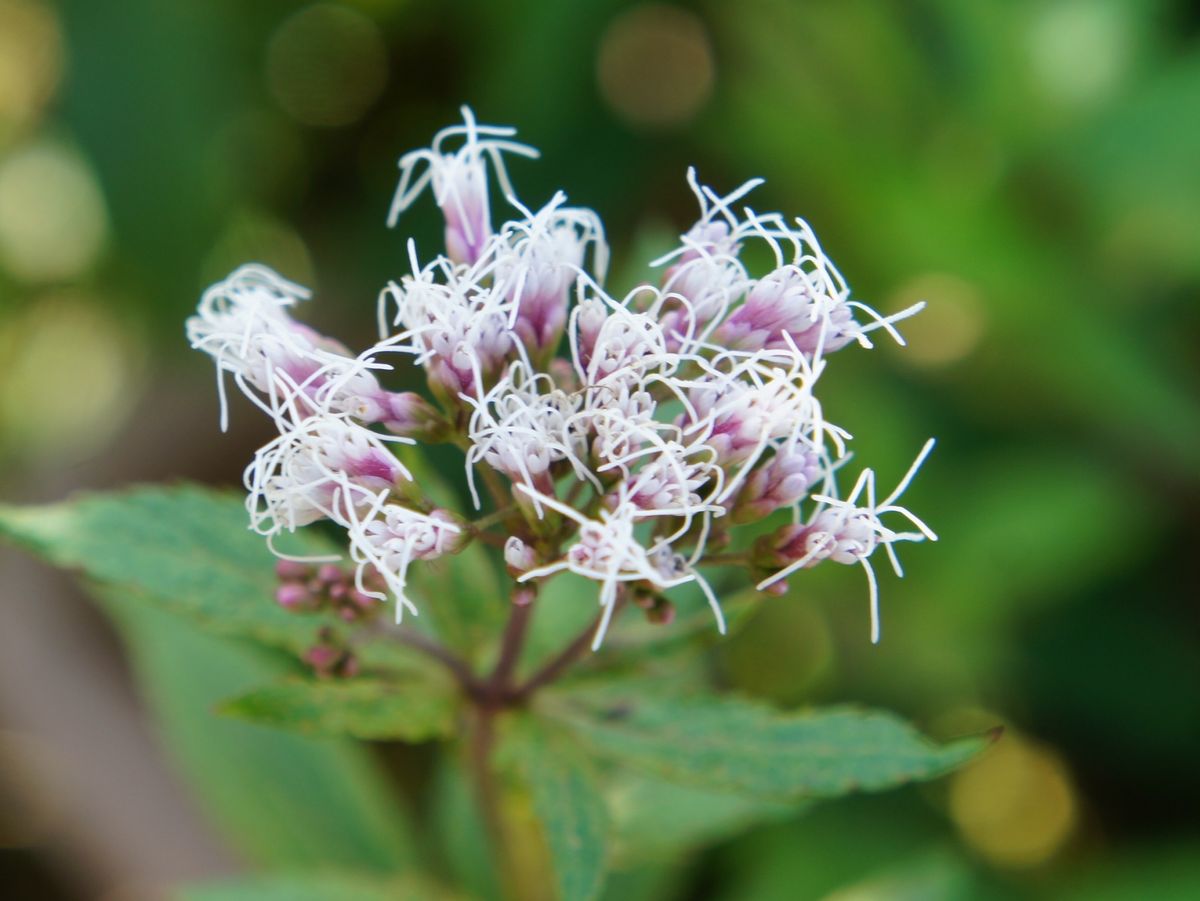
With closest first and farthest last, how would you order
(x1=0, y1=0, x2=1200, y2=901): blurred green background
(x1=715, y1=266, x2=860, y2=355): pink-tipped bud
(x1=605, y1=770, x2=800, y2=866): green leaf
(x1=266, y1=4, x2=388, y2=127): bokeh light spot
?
(x1=715, y1=266, x2=860, y2=355): pink-tipped bud, (x1=605, y1=770, x2=800, y2=866): green leaf, (x1=0, y1=0, x2=1200, y2=901): blurred green background, (x1=266, y1=4, x2=388, y2=127): bokeh light spot

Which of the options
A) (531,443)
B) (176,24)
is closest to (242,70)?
(176,24)

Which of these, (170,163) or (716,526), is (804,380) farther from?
(170,163)

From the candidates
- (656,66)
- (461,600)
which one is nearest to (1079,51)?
(656,66)

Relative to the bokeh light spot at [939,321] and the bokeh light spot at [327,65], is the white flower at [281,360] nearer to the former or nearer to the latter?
the bokeh light spot at [939,321]

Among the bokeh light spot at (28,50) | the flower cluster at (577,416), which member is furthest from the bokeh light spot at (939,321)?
Result: the bokeh light spot at (28,50)

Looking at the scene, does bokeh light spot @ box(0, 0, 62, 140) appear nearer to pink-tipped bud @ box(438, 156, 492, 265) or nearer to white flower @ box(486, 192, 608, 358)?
pink-tipped bud @ box(438, 156, 492, 265)

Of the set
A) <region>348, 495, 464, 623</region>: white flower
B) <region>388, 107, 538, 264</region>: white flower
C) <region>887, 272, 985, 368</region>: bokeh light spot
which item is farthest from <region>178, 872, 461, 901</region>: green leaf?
<region>887, 272, 985, 368</region>: bokeh light spot

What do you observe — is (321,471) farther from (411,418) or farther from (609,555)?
(609,555)
